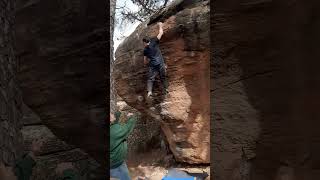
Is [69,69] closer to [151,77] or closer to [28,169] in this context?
[28,169]

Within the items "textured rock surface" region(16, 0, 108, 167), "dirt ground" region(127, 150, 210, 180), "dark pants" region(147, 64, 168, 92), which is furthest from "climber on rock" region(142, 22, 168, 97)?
"textured rock surface" region(16, 0, 108, 167)

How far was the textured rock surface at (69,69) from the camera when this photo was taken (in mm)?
3119

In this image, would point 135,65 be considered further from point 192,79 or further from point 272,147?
point 272,147

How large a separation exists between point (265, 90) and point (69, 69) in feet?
3.87

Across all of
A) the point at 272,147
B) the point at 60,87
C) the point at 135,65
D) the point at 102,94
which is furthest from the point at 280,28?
the point at 135,65

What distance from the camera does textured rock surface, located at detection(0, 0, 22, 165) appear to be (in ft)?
9.15

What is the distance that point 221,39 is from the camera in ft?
10.4

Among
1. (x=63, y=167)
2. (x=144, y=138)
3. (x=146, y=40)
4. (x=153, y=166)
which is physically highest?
(x=146, y=40)

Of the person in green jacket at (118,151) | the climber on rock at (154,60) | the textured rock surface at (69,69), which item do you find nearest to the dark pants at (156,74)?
the climber on rock at (154,60)

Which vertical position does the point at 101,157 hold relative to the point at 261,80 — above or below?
below

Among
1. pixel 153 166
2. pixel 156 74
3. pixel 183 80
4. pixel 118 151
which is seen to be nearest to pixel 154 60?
pixel 156 74

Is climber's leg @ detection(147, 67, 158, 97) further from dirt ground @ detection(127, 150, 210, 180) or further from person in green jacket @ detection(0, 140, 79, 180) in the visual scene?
person in green jacket @ detection(0, 140, 79, 180)

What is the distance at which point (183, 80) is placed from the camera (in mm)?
7289

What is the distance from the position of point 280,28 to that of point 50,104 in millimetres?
1446
